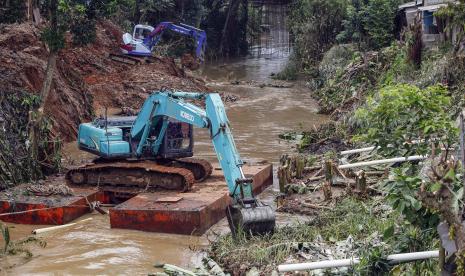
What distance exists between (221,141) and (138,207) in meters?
1.84

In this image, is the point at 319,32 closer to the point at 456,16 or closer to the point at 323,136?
the point at 456,16

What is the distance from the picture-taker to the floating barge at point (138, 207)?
34.0ft

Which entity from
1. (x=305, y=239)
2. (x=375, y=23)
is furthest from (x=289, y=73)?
(x=305, y=239)

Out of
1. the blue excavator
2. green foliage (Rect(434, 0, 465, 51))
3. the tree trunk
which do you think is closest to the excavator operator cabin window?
green foliage (Rect(434, 0, 465, 51))

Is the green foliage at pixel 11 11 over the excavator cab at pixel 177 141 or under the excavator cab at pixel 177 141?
over

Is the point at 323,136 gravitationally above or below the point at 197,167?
below

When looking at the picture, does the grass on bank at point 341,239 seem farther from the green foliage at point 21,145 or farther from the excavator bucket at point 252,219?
the green foliage at point 21,145

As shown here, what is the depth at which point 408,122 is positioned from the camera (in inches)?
364

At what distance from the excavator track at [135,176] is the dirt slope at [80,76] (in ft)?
9.94

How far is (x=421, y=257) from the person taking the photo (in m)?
6.71

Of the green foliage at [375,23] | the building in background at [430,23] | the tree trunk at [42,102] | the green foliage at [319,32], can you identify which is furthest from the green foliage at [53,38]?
the green foliage at [319,32]

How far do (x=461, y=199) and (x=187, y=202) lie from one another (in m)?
5.59

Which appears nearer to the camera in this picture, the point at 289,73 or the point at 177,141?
the point at 177,141

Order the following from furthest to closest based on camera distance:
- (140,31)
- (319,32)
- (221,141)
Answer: (319,32) → (140,31) → (221,141)
